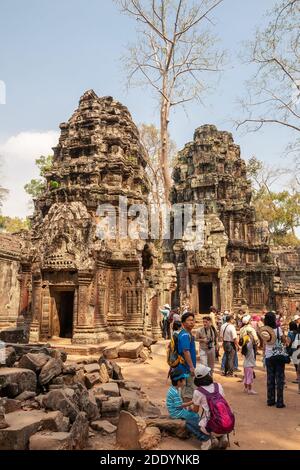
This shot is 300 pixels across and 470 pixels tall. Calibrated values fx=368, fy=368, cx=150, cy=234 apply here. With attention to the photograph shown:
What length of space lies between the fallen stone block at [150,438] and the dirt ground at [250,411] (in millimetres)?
97

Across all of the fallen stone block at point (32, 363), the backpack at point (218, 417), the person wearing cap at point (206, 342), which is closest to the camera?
the backpack at point (218, 417)

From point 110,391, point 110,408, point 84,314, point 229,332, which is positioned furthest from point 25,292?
point 110,408

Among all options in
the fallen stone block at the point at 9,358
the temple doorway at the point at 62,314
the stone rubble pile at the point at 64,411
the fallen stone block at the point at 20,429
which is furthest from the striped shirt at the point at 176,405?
the temple doorway at the point at 62,314

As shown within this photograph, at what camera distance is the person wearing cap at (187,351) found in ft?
15.9

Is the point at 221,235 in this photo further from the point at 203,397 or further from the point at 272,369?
the point at 203,397

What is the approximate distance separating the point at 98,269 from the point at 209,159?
17.2 meters

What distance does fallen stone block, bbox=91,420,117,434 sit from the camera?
179 inches

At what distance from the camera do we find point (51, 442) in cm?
362

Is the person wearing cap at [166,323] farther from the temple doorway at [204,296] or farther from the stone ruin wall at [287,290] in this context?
the temple doorway at [204,296]

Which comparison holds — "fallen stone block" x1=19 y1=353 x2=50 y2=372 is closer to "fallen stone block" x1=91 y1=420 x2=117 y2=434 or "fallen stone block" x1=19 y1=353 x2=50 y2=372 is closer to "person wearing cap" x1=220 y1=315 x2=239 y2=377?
"fallen stone block" x1=91 y1=420 x2=117 y2=434
